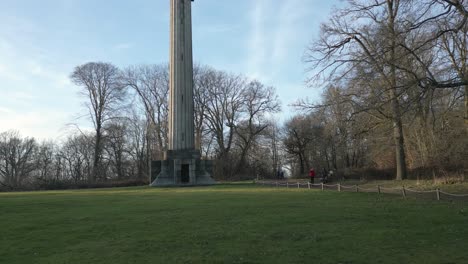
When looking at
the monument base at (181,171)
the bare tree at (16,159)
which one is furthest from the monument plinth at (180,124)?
the bare tree at (16,159)

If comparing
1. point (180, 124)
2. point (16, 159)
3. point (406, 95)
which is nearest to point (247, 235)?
point (406, 95)

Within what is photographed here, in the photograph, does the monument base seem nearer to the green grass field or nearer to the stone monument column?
the stone monument column

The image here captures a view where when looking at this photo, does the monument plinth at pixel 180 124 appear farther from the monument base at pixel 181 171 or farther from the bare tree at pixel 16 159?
the bare tree at pixel 16 159

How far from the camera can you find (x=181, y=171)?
41.1m

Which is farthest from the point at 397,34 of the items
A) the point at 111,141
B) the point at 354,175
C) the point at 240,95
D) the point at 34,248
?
the point at 111,141

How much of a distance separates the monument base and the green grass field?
80.8ft

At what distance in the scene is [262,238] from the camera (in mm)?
9797

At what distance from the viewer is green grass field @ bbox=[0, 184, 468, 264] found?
26.8 feet

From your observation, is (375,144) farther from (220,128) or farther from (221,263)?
(221,263)

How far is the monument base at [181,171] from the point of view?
4078 centimetres

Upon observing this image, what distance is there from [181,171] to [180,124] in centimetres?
464

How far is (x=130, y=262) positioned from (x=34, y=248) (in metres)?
3.04

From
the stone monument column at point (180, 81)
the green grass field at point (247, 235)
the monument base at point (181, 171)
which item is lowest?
the green grass field at point (247, 235)

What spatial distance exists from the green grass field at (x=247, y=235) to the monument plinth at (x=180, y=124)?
24.9 meters
